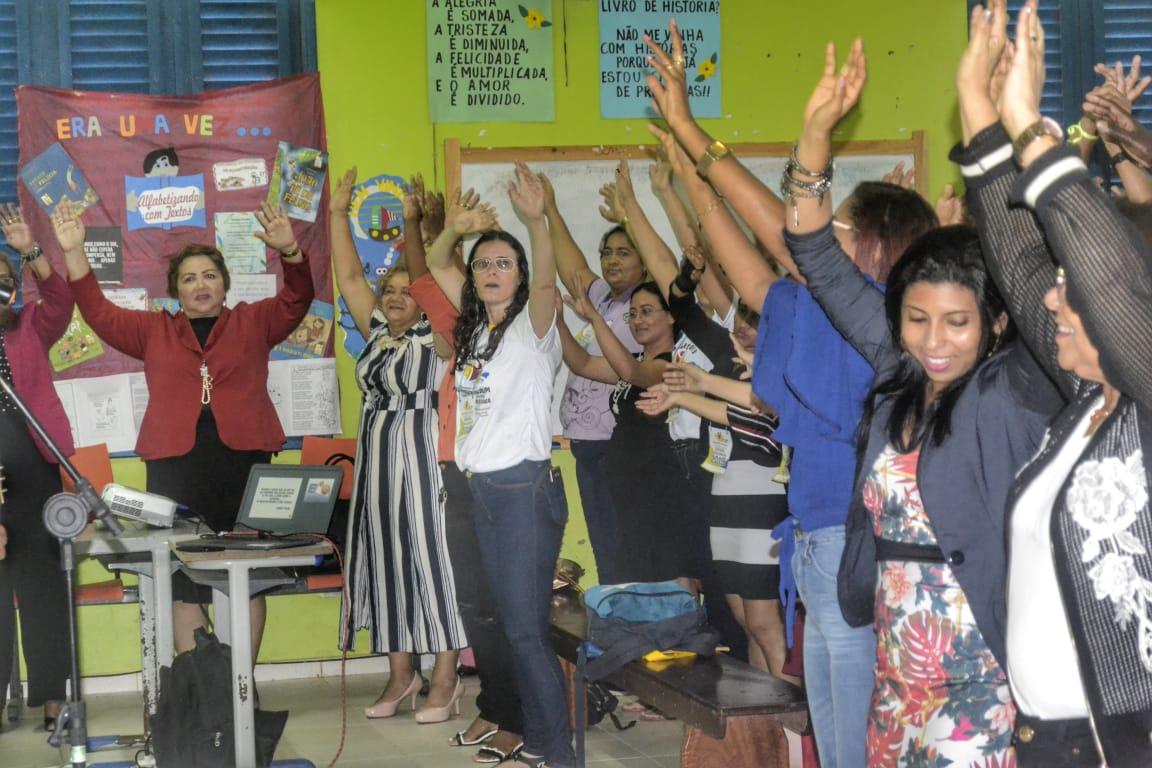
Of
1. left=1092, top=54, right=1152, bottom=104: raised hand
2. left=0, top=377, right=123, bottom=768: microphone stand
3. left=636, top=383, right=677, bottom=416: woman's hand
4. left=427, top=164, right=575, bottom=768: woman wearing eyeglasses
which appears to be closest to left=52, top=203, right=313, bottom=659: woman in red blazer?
left=427, top=164, right=575, bottom=768: woman wearing eyeglasses

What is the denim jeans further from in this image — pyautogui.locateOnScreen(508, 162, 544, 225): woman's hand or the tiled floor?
pyautogui.locateOnScreen(508, 162, 544, 225): woman's hand

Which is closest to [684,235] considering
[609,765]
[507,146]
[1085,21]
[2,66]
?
[507,146]

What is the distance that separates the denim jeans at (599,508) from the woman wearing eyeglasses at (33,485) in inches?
77.0

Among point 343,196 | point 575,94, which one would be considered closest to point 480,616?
point 343,196

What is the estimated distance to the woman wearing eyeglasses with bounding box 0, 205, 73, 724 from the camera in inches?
181

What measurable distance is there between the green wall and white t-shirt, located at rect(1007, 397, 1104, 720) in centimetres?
410

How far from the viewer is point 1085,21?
232 inches

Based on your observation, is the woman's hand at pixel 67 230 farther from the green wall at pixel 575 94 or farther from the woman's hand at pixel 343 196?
the green wall at pixel 575 94

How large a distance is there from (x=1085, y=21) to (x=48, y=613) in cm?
502

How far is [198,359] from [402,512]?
36.5 inches

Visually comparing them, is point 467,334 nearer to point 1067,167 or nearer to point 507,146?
point 507,146

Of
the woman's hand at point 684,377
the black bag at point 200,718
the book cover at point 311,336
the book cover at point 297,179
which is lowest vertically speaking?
the black bag at point 200,718

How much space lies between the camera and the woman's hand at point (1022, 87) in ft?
5.08

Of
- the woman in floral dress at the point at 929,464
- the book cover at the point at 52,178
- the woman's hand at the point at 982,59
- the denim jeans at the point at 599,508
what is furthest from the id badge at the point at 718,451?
the book cover at the point at 52,178
